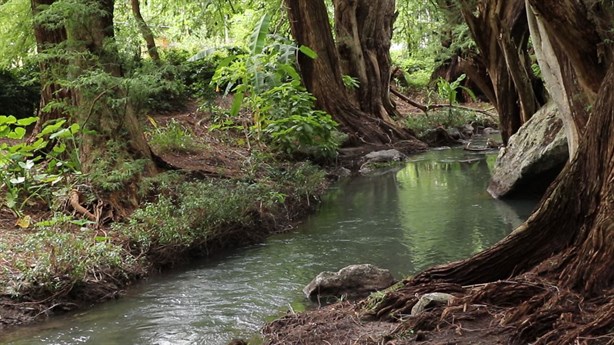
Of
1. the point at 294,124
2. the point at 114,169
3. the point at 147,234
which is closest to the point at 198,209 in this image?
the point at 147,234

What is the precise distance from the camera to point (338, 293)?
6496 mm

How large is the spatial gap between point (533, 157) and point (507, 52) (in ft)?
6.74

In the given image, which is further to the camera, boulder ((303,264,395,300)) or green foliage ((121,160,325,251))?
green foliage ((121,160,325,251))

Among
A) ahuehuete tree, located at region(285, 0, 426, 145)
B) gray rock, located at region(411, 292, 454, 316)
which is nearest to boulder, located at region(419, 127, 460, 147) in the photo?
ahuehuete tree, located at region(285, 0, 426, 145)

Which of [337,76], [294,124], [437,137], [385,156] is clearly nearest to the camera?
[294,124]

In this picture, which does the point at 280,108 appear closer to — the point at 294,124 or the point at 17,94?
the point at 294,124

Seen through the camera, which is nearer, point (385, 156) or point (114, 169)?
point (114, 169)

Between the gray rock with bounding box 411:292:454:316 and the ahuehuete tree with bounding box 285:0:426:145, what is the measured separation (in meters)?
11.7

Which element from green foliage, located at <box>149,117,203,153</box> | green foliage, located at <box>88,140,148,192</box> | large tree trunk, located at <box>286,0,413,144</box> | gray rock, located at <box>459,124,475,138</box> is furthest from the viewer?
gray rock, located at <box>459,124,475,138</box>

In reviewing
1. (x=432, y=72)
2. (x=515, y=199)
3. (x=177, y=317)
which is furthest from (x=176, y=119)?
(x=432, y=72)

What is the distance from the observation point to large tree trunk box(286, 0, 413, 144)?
16.7 m

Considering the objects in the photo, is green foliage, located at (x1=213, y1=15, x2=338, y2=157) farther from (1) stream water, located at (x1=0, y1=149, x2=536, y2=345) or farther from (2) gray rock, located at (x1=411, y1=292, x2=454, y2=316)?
(2) gray rock, located at (x1=411, y1=292, x2=454, y2=316)

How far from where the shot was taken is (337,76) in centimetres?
1716

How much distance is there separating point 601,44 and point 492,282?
75.7 inches
